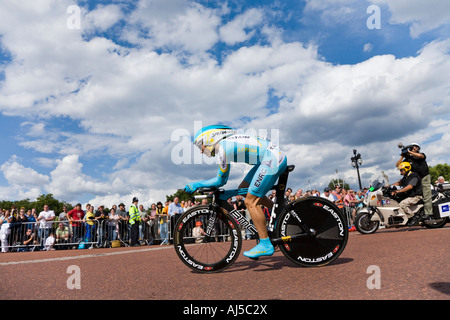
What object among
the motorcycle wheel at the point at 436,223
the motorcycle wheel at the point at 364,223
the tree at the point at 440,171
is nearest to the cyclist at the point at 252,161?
the motorcycle wheel at the point at 364,223

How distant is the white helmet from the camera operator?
25.4ft

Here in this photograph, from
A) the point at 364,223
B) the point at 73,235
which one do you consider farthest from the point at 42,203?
the point at 364,223

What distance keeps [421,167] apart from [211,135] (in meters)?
8.20

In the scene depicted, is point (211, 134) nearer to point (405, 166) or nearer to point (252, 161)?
point (252, 161)

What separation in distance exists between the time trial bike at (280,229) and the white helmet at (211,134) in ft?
1.98

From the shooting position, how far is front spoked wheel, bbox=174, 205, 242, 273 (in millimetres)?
4164

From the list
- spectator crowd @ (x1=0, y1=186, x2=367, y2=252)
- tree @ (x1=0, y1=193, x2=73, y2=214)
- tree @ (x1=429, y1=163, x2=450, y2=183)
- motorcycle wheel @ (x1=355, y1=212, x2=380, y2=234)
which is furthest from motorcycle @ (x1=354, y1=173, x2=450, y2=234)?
tree @ (x1=0, y1=193, x2=73, y2=214)

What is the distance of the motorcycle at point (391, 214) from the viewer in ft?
31.9

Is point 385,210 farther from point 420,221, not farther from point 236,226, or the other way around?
point 236,226

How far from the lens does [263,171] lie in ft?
13.6

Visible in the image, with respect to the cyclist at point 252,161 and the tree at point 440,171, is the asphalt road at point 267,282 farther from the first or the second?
the tree at point 440,171

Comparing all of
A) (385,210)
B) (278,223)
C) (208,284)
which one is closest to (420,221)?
(385,210)
